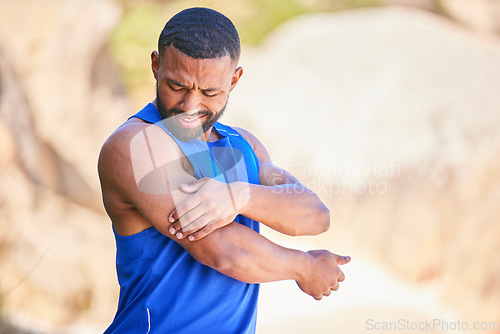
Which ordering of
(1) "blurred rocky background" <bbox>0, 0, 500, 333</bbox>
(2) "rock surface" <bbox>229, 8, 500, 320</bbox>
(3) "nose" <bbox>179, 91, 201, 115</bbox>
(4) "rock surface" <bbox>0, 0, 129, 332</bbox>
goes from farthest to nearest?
(2) "rock surface" <bbox>229, 8, 500, 320</bbox> < (1) "blurred rocky background" <bbox>0, 0, 500, 333</bbox> < (4) "rock surface" <bbox>0, 0, 129, 332</bbox> < (3) "nose" <bbox>179, 91, 201, 115</bbox>

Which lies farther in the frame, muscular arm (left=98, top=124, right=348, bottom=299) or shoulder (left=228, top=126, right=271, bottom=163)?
shoulder (left=228, top=126, right=271, bottom=163)

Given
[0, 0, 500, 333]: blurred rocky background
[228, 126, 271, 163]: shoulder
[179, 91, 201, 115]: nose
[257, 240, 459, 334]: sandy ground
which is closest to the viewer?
[179, 91, 201, 115]: nose

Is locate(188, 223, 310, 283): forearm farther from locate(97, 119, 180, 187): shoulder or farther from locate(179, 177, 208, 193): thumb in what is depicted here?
locate(97, 119, 180, 187): shoulder

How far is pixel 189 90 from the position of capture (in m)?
1.47

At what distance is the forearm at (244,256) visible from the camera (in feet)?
4.49

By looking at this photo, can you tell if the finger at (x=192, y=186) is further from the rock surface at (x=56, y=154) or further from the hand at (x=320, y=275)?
the rock surface at (x=56, y=154)

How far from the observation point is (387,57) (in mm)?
8180

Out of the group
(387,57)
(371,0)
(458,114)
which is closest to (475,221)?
(458,114)

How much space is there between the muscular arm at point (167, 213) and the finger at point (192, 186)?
20mm

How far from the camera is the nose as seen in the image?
57.6 inches

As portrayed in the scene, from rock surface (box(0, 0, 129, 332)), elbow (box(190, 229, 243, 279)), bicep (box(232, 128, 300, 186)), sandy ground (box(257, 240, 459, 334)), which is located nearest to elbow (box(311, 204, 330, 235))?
bicep (box(232, 128, 300, 186))

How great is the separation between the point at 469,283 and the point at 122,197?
224 inches

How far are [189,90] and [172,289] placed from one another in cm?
51

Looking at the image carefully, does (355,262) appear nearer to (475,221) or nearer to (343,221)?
(343,221)
